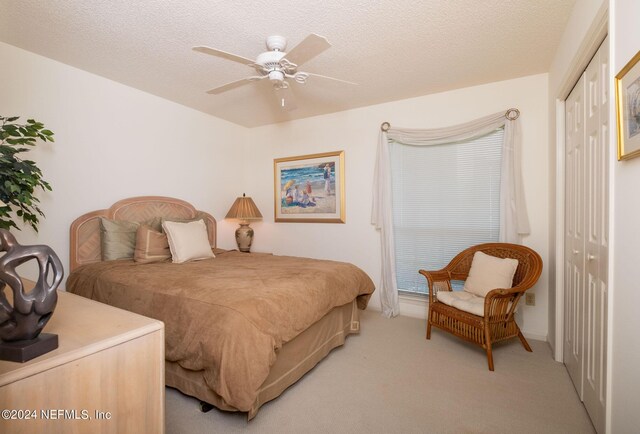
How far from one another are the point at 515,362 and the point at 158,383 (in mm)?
2674

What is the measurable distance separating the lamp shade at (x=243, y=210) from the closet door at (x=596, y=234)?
362 cm

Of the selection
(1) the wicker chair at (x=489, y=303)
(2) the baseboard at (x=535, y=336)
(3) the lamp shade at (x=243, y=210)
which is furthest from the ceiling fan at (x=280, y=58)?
(2) the baseboard at (x=535, y=336)

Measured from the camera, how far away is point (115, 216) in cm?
314

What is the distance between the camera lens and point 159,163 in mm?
3607

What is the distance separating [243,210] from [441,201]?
104 inches

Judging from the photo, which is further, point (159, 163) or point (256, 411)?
point (159, 163)

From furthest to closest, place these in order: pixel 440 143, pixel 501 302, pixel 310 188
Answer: pixel 310 188 → pixel 440 143 → pixel 501 302

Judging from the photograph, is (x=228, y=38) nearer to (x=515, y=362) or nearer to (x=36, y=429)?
(x=36, y=429)

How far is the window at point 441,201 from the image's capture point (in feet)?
10.5

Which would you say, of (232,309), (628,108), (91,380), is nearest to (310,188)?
(232,309)

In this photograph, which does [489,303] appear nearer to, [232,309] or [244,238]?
[232,309]

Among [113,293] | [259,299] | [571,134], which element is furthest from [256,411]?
Result: [571,134]

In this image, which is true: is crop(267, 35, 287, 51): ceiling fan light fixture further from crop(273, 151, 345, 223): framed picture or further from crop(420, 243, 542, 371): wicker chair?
crop(420, 243, 542, 371): wicker chair

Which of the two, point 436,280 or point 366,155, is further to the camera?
point 366,155
